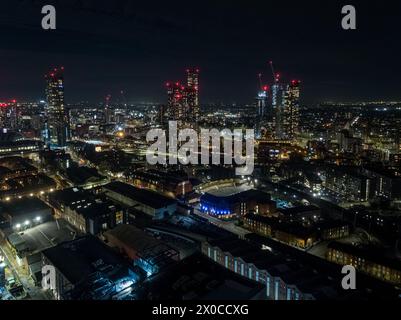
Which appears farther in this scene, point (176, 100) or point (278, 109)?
point (176, 100)

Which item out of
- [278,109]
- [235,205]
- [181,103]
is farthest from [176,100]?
[235,205]

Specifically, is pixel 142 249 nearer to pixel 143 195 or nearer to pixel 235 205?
pixel 235 205

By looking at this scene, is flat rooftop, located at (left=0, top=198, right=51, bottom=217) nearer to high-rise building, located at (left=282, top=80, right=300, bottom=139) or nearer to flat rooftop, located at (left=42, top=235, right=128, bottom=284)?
flat rooftop, located at (left=42, top=235, right=128, bottom=284)

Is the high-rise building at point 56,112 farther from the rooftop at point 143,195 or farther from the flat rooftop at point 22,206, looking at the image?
the flat rooftop at point 22,206

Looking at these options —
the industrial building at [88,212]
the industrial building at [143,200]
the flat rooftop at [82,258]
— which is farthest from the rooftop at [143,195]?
the flat rooftop at [82,258]

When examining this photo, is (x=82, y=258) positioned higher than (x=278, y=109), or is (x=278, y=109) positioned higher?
(x=278, y=109)

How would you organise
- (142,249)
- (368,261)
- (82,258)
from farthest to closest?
1. (142,249)
2. (368,261)
3. (82,258)
